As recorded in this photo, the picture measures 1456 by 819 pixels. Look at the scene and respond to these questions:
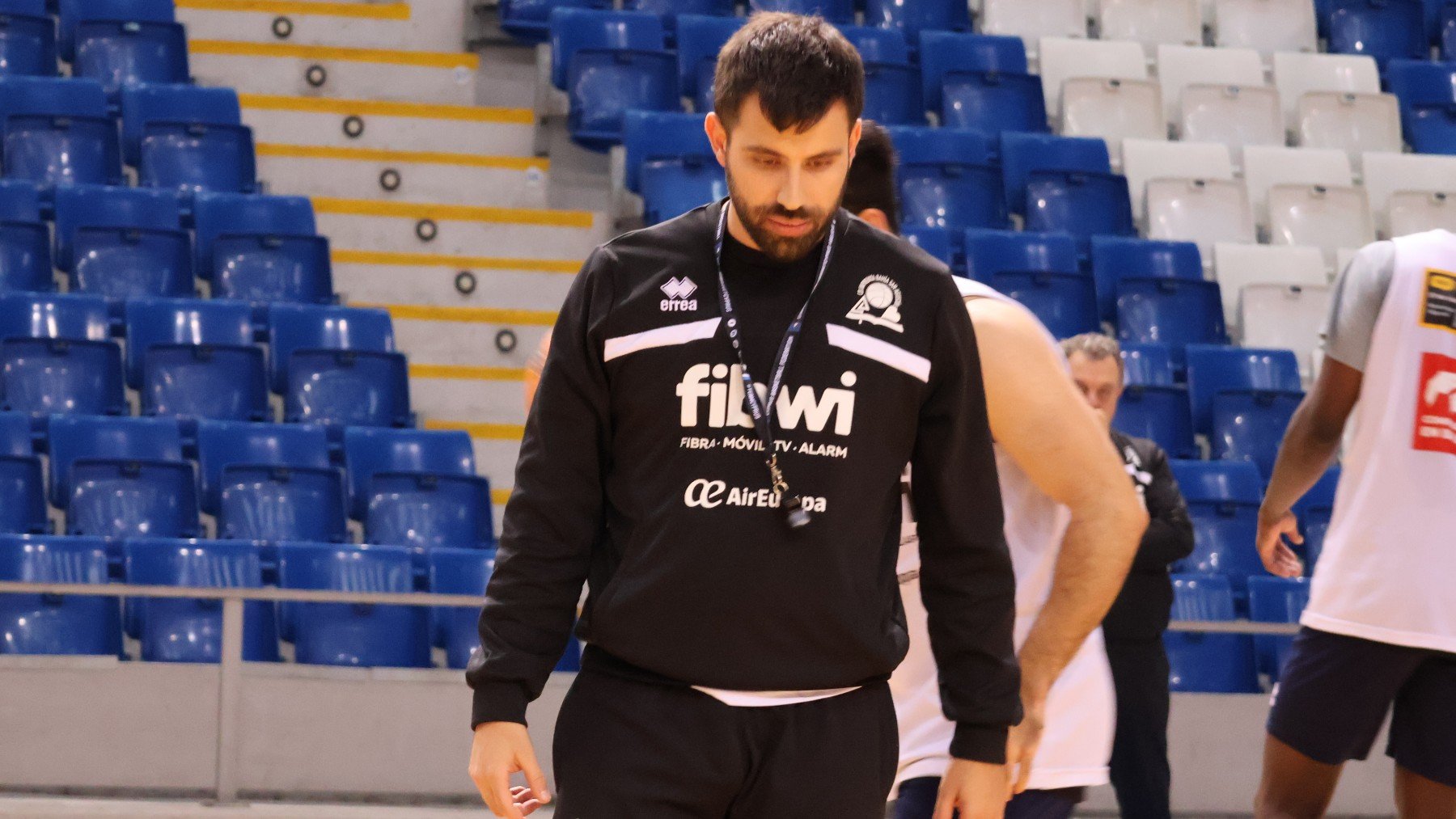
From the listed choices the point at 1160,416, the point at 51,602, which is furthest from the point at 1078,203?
the point at 51,602

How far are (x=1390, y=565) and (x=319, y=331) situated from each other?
18.2ft

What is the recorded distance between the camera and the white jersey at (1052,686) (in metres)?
2.38

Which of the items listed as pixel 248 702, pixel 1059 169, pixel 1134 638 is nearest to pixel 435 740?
pixel 248 702

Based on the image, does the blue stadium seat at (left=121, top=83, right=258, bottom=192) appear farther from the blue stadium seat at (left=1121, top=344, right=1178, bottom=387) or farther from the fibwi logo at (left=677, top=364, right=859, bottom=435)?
the fibwi logo at (left=677, top=364, right=859, bottom=435)

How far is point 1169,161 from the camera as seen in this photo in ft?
30.7

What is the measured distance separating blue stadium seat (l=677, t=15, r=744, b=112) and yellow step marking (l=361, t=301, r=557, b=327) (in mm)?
1413

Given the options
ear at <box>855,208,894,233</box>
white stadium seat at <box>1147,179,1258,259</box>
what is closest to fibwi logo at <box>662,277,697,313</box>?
ear at <box>855,208,894,233</box>

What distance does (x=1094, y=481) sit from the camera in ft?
7.48

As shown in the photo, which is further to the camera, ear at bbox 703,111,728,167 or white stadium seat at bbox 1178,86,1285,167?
white stadium seat at bbox 1178,86,1285,167

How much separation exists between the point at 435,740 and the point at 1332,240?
5.66 m

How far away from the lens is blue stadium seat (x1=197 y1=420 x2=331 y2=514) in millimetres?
6973

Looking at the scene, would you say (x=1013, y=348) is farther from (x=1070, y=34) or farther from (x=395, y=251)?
(x=1070, y=34)

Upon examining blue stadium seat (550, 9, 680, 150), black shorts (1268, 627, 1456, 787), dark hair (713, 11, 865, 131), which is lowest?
black shorts (1268, 627, 1456, 787)

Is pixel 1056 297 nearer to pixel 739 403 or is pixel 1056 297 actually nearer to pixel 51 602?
pixel 51 602
